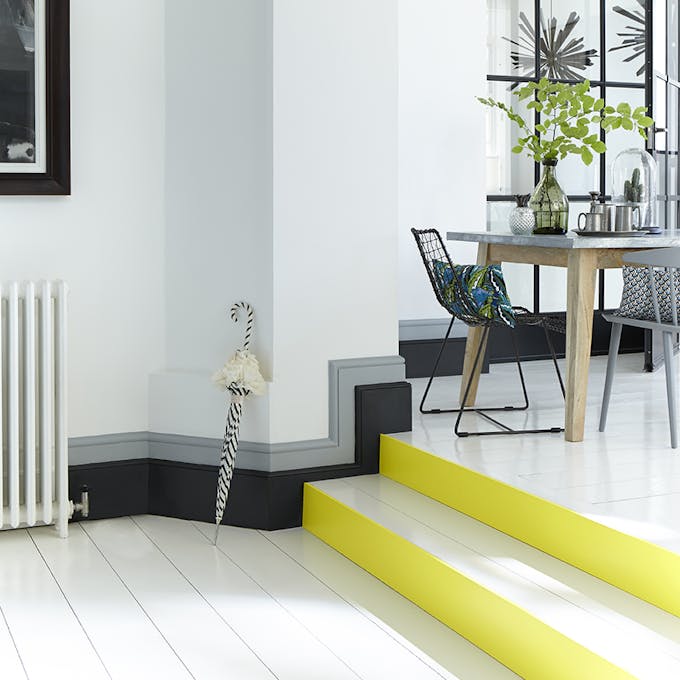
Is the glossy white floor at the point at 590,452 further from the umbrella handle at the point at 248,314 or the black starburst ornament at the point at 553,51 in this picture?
the black starburst ornament at the point at 553,51

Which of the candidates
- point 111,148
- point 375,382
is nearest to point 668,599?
point 375,382

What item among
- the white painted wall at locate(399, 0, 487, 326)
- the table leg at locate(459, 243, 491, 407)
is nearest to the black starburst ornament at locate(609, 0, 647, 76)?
the white painted wall at locate(399, 0, 487, 326)

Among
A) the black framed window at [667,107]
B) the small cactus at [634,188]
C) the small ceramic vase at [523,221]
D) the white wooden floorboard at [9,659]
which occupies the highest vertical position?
the black framed window at [667,107]

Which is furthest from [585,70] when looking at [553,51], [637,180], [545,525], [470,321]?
[545,525]

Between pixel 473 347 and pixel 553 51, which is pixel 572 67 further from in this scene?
pixel 473 347

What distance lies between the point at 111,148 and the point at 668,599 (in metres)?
2.56

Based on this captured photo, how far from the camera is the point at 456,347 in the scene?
5613 millimetres

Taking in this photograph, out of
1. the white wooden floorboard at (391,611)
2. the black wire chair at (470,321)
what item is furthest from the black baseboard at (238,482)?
the black wire chair at (470,321)

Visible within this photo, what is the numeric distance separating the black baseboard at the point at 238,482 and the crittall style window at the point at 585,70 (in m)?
2.02

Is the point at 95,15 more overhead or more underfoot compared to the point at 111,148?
more overhead

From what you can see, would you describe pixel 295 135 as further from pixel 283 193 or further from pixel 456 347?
pixel 456 347

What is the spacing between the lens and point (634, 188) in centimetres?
442

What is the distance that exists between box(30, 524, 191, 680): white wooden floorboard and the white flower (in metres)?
0.74

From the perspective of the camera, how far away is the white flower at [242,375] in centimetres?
381
